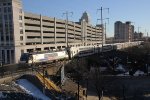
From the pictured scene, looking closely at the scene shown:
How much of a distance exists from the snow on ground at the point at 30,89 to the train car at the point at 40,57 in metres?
18.6

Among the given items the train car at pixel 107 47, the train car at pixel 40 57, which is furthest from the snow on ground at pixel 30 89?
the train car at pixel 107 47

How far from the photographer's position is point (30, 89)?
1591 inches

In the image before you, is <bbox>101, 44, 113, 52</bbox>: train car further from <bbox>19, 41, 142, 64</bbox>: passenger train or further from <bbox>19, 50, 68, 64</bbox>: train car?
<bbox>19, 50, 68, 64</bbox>: train car

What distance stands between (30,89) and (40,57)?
81.4 ft

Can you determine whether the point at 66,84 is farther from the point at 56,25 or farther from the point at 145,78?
the point at 56,25

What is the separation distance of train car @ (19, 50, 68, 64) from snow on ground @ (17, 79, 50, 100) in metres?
18.6

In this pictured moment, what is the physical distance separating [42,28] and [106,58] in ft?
83.8

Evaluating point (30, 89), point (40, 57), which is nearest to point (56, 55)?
point (40, 57)

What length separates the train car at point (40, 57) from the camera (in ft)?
202

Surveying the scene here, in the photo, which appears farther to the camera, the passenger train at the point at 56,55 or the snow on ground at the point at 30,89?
the passenger train at the point at 56,55

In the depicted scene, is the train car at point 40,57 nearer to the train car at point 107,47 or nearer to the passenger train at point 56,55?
the passenger train at point 56,55

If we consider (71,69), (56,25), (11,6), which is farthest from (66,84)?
(56,25)

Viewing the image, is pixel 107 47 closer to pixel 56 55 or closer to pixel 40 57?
pixel 56 55

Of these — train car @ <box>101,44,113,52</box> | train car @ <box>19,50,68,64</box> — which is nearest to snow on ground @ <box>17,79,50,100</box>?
train car @ <box>19,50,68,64</box>
